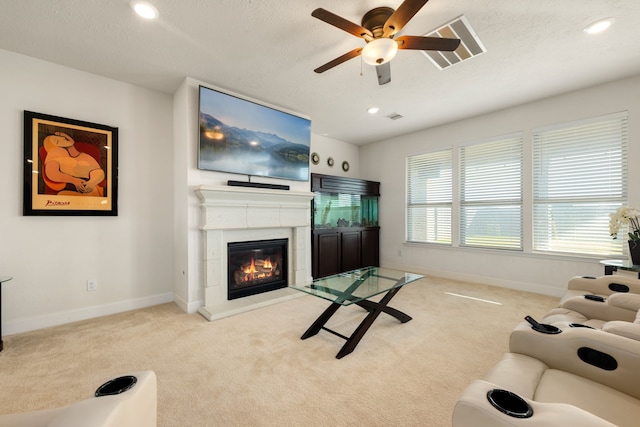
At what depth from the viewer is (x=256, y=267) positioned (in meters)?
3.69

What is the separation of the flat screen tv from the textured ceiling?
0.22 m

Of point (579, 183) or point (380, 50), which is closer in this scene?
point (380, 50)

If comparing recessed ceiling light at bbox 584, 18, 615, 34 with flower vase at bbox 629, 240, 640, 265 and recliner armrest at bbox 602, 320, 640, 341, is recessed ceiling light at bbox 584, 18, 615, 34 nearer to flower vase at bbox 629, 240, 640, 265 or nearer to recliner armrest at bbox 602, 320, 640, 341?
flower vase at bbox 629, 240, 640, 265

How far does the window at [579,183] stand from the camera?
10.7 ft

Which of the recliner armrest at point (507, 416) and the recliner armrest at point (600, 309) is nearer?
the recliner armrest at point (507, 416)

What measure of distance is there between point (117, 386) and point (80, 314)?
276cm

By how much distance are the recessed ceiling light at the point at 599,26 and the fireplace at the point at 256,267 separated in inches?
151

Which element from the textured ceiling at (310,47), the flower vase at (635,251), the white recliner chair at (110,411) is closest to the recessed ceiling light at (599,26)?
the textured ceiling at (310,47)

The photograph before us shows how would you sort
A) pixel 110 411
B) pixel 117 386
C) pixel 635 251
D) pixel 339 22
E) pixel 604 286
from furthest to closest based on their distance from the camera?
pixel 635 251, pixel 604 286, pixel 339 22, pixel 117 386, pixel 110 411

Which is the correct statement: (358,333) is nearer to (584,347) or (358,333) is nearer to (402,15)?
(584,347)

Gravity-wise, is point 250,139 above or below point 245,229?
above

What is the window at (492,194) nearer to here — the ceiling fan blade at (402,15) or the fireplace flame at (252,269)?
the ceiling fan blade at (402,15)

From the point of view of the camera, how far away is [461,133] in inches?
178

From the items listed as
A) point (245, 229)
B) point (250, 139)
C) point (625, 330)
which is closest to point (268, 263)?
point (245, 229)
